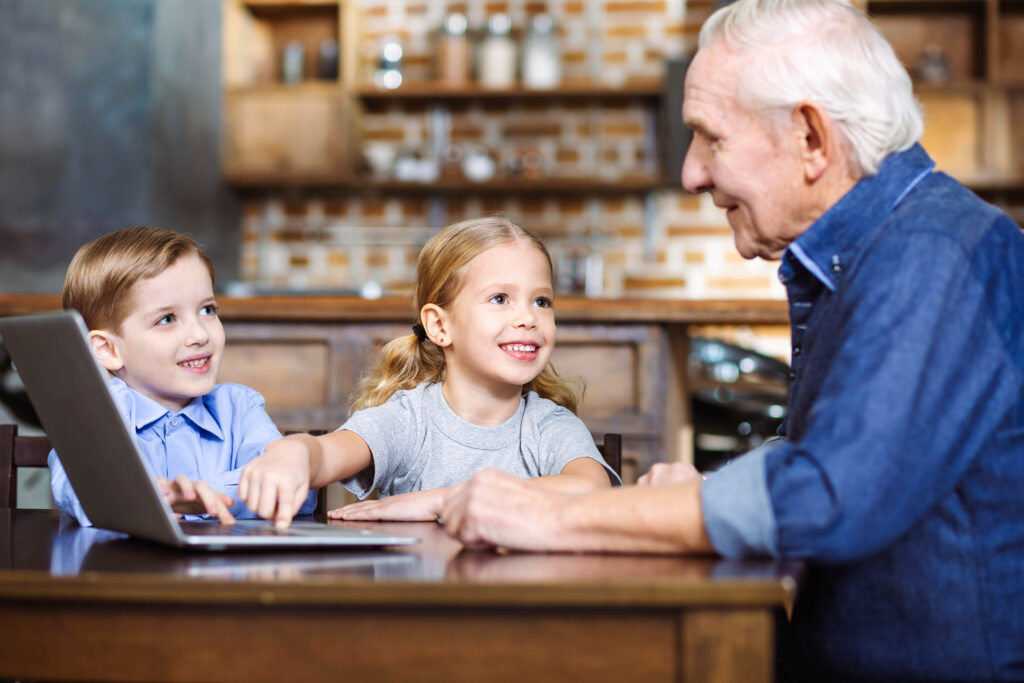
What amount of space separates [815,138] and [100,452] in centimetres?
77

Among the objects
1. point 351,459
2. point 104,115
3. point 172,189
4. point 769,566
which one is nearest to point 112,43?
point 104,115

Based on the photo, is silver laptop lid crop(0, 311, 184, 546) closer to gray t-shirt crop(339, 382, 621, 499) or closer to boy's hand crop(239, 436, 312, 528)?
boy's hand crop(239, 436, 312, 528)

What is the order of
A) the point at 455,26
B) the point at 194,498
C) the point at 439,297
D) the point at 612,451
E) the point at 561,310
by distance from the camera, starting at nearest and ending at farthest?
the point at 194,498 → the point at 612,451 → the point at 439,297 → the point at 561,310 → the point at 455,26

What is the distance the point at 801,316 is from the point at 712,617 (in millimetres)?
496

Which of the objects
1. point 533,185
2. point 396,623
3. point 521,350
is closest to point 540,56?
point 533,185

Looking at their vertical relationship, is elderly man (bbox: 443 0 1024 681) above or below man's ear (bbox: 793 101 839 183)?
below

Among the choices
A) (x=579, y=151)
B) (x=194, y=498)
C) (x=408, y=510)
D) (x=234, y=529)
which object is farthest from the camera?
(x=579, y=151)

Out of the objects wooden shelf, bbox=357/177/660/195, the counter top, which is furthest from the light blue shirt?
wooden shelf, bbox=357/177/660/195

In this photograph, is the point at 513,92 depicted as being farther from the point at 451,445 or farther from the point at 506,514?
the point at 506,514

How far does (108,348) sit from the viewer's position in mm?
1444

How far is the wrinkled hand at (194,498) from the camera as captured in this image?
3.53ft

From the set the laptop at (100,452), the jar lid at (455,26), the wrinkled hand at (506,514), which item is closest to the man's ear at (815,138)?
the wrinkled hand at (506,514)

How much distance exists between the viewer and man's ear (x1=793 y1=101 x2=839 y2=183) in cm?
107

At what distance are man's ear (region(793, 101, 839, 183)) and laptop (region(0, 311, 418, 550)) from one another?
1.85 feet
